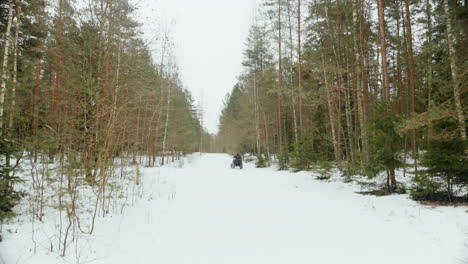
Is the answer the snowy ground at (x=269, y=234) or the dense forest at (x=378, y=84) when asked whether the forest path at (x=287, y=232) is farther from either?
the dense forest at (x=378, y=84)

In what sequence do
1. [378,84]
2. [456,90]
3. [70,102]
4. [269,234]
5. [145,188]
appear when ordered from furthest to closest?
[378,84] → [145,188] → [456,90] → [70,102] → [269,234]

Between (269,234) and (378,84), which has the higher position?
(378,84)

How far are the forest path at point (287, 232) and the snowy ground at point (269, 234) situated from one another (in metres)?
0.01

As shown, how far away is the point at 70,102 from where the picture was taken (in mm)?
5328

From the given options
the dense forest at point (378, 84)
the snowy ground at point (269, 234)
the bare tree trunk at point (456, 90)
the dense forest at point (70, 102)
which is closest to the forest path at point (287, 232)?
the snowy ground at point (269, 234)

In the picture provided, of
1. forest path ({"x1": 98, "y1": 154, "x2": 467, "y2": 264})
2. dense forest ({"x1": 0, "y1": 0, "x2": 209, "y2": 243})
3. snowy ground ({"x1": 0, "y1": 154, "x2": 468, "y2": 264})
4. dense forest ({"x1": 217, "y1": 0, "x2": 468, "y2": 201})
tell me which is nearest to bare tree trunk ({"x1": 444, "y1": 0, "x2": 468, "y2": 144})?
dense forest ({"x1": 217, "y1": 0, "x2": 468, "y2": 201})

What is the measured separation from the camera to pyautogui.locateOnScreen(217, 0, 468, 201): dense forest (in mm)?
5340

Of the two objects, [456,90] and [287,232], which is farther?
[456,90]

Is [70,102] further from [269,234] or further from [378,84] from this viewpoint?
[378,84]

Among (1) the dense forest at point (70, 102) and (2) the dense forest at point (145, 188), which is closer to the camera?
(2) the dense forest at point (145, 188)

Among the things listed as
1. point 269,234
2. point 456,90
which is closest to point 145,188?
point 269,234

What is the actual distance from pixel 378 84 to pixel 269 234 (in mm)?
12770

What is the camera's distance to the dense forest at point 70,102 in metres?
3.86

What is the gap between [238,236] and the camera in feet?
12.6
